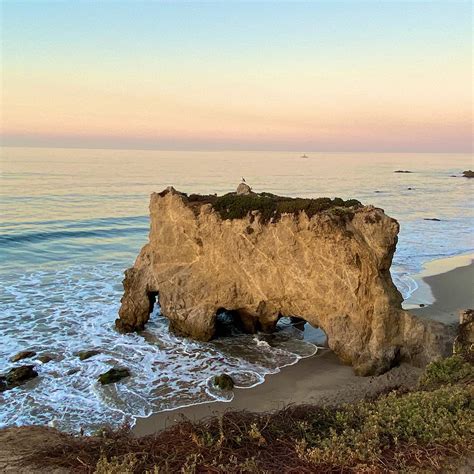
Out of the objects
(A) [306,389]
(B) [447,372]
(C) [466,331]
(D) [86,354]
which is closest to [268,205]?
(A) [306,389]

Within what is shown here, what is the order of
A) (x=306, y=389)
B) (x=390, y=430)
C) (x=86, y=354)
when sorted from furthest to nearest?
1. (x=86, y=354)
2. (x=306, y=389)
3. (x=390, y=430)

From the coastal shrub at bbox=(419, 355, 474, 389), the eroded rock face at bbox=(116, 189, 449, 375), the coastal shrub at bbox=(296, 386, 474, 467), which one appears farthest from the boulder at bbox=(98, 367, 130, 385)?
the coastal shrub at bbox=(296, 386, 474, 467)

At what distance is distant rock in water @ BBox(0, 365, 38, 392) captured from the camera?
14656 millimetres

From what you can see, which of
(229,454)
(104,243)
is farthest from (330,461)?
(104,243)

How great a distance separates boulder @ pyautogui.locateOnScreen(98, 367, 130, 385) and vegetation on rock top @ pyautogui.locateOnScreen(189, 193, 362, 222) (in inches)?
237

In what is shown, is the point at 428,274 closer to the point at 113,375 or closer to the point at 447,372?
the point at 447,372

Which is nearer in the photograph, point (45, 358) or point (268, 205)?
point (45, 358)

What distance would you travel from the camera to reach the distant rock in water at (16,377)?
14656 millimetres

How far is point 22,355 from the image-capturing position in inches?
650

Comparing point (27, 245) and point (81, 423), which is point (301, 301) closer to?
point (81, 423)

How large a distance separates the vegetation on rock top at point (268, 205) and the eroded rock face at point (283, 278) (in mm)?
207

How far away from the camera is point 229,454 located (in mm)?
6492

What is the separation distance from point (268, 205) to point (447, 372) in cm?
821

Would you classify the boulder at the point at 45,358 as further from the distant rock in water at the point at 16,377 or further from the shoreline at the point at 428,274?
the shoreline at the point at 428,274
